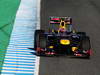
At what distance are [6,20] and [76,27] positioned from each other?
4.83 m

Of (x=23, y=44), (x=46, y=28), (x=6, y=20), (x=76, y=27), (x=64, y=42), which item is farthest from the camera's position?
(x=6, y=20)

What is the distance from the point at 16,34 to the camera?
13.6 m

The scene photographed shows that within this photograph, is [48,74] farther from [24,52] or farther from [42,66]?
[24,52]

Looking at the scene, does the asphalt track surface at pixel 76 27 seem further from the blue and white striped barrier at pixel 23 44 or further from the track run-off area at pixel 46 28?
the blue and white striped barrier at pixel 23 44

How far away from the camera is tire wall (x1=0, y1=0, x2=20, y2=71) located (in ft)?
40.5

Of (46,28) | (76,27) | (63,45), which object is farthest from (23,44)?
(76,27)

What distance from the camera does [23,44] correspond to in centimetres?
1273

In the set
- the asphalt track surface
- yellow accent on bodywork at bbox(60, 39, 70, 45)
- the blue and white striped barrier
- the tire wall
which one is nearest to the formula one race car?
yellow accent on bodywork at bbox(60, 39, 70, 45)

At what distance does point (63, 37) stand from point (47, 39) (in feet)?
2.78

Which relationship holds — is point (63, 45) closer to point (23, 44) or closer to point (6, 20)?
point (23, 44)

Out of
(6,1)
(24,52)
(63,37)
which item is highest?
(6,1)

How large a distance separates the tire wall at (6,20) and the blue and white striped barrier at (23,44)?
262 millimetres

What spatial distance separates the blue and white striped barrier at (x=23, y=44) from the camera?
1072 cm

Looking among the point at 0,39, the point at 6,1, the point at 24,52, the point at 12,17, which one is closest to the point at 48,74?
the point at 24,52
